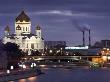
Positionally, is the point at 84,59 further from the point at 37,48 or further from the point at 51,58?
the point at 37,48

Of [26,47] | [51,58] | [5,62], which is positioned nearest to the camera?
[5,62]

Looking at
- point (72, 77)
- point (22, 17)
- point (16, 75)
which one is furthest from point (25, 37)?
point (16, 75)

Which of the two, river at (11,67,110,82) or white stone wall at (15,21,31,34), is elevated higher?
white stone wall at (15,21,31,34)

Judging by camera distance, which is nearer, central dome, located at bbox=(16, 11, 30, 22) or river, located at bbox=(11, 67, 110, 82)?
river, located at bbox=(11, 67, 110, 82)

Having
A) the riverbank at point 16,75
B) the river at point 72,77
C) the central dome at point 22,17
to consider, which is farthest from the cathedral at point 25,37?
the riverbank at point 16,75

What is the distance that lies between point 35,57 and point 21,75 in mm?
64283

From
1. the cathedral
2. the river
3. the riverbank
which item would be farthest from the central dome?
the riverbank

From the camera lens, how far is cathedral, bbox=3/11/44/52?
5615 inches

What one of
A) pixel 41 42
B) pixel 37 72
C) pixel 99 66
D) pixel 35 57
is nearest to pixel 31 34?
pixel 41 42

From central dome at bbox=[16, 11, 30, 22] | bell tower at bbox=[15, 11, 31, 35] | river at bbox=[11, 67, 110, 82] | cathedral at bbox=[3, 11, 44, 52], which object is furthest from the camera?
central dome at bbox=[16, 11, 30, 22]

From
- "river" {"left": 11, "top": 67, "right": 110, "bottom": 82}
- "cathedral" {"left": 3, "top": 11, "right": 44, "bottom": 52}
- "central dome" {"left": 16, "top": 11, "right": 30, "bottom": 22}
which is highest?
"central dome" {"left": 16, "top": 11, "right": 30, "bottom": 22}

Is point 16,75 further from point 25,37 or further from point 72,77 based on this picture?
point 25,37

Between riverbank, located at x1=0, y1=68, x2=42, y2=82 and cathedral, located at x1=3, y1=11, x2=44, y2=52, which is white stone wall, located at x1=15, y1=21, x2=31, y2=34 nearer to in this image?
cathedral, located at x1=3, y1=11, x2=44, y2=52

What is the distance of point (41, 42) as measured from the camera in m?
146
